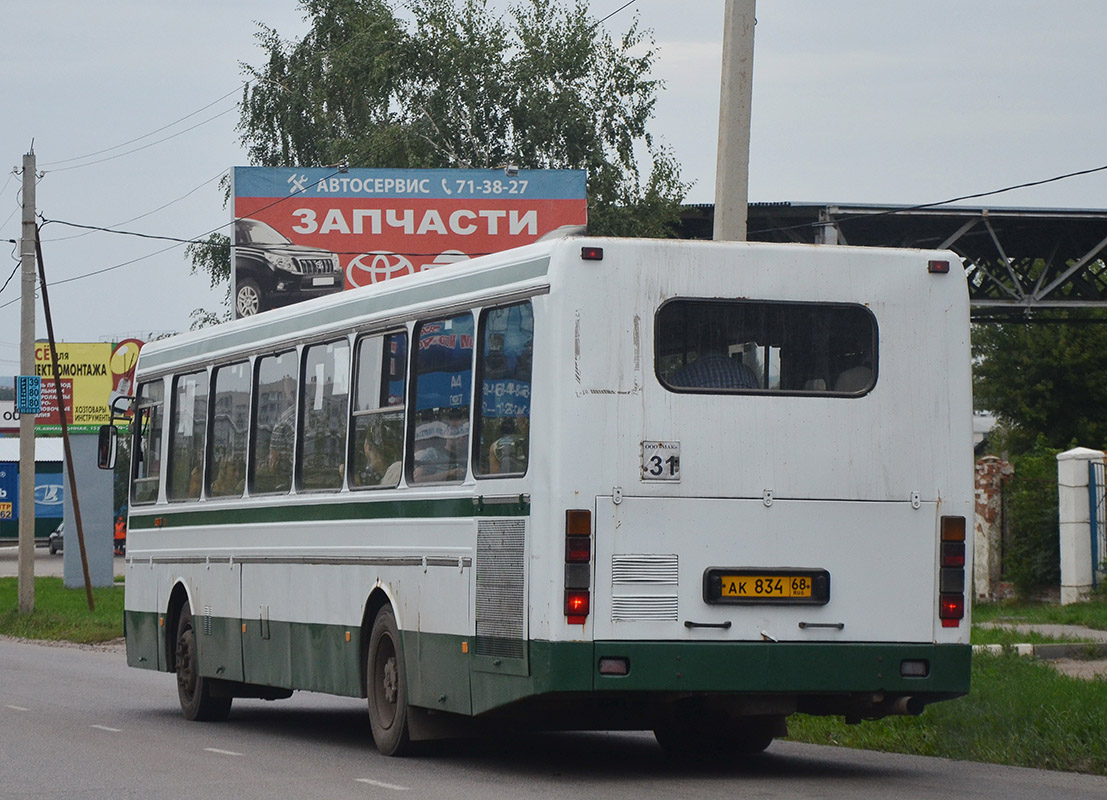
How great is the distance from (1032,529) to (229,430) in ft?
49.9

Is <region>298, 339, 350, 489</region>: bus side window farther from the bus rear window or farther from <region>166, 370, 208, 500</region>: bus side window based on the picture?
the bus rear window

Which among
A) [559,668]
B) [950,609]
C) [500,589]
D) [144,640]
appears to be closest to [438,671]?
[500,589]

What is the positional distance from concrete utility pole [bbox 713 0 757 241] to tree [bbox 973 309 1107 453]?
1649 inches

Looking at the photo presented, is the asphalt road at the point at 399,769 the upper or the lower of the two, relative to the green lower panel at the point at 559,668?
lower

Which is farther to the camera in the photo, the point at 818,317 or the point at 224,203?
the point at 224,203

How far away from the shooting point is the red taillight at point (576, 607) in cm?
1016

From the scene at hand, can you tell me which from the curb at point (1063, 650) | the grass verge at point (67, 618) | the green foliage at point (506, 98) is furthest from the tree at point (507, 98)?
the curb at point (1063, 650)

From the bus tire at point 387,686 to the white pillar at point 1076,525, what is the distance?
619 inches

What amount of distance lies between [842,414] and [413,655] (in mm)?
2955

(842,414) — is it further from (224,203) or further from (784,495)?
(224,203)

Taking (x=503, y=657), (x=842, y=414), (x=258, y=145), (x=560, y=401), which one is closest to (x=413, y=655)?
(x=503, y=657)

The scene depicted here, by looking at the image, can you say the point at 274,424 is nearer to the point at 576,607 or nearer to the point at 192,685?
the point at 192,685

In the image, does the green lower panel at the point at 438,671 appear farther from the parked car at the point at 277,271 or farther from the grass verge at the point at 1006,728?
the parked car at the point at 277,271

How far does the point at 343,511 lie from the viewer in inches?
508
